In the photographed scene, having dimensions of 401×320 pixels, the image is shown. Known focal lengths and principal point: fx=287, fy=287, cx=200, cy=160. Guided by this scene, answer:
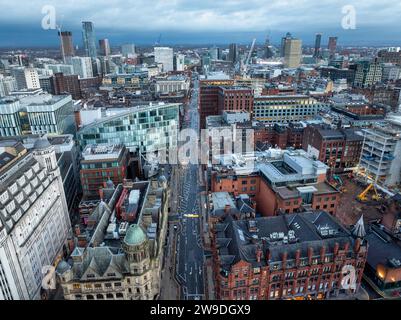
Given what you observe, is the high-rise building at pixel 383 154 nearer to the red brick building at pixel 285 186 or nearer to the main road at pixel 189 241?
the red brick building at pixel 285 186

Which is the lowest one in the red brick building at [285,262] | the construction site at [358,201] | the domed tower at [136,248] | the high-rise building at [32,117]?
the construction site at [358,201]

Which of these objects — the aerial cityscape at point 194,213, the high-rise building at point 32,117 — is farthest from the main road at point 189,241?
the high-rise building at point 32,117

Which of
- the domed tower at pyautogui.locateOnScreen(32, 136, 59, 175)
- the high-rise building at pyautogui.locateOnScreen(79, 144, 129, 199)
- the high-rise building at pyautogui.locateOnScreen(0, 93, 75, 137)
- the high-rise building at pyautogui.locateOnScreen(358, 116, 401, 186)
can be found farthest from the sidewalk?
the high-rise building at pyautogui.locateOnScreen(0, 93, 75, 137)

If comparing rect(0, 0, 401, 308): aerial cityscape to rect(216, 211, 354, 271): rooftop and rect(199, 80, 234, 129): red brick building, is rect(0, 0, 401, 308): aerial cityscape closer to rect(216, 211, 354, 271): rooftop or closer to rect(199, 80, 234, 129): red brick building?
rect(216, 211, 354, 271): rooftop

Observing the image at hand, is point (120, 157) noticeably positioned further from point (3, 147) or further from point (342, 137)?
point (342, 137)
